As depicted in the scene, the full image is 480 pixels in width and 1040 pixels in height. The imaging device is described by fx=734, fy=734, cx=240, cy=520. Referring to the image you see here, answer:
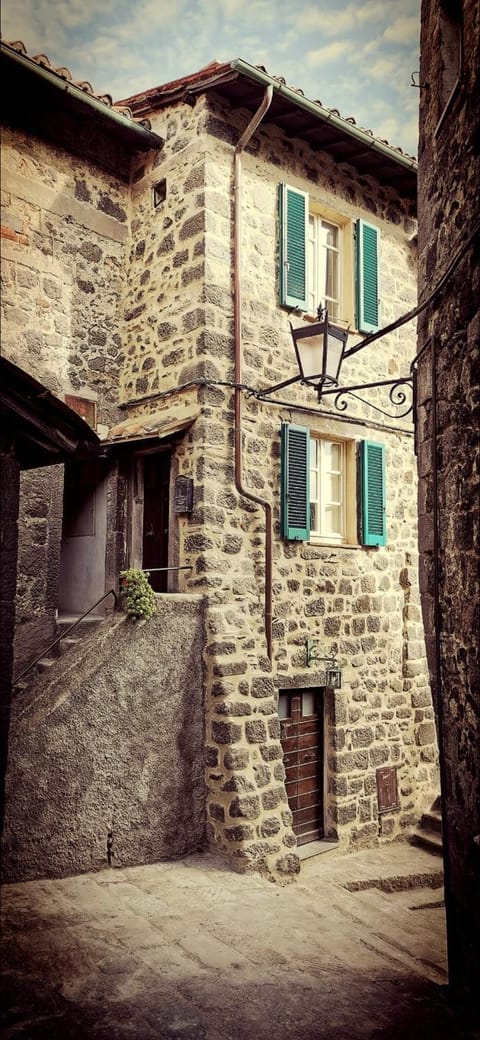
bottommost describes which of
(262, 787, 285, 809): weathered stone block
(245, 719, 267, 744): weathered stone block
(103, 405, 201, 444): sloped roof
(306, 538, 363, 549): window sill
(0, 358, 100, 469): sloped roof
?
(262, 787, 285, 809): weathered stone block

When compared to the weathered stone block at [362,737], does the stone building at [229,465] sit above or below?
above

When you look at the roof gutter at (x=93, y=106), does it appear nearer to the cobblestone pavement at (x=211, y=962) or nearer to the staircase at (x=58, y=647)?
the staircase at (x=58, y=647)

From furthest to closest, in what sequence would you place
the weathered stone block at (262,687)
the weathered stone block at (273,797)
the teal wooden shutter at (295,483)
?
the teal wooden shutter at (295,483) < the weathered stone block at (262,687) < the weathered stone block at (273,797)

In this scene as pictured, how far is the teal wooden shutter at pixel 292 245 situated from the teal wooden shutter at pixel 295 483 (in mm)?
1410

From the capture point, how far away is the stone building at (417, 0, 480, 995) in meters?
3.91

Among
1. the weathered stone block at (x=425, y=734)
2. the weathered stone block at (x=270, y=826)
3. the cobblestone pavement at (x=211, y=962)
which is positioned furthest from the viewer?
the weathered stone block at (x=425, y=734)

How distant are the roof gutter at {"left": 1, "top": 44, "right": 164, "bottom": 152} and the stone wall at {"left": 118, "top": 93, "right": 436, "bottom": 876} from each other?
0.23 meters

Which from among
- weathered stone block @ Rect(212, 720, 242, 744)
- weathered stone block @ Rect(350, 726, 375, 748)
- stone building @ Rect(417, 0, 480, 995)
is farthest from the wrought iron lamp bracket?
stone building @ Rect(417, 0, 480, 995)

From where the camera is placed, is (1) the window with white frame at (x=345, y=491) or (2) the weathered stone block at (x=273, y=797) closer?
(2) the weathered stone block at (x=273, y=797)

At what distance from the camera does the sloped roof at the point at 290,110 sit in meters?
7.09

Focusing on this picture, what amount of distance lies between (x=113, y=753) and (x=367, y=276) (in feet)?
19.8

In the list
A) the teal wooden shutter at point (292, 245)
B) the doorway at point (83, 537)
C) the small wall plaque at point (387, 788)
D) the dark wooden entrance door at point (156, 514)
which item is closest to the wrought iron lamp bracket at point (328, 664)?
the small wall plaque at point (387, 788)

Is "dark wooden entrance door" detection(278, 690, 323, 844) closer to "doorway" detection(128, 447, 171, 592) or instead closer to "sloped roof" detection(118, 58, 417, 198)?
"doorway" detection(128, 447, 171, 592)

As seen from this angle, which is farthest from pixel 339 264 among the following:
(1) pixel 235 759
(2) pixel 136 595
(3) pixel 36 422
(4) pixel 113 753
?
(4) pixel 113 753
